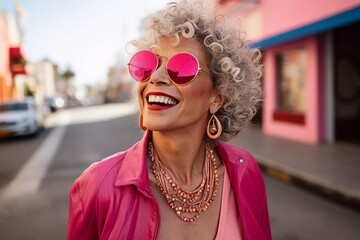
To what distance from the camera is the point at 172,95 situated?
1533 millimetres

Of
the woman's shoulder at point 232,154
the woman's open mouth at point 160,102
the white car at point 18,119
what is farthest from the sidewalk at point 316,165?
the white car at point 18,119

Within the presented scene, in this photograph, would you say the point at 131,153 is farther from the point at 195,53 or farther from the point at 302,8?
the point at 302,8

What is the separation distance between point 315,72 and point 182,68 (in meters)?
8.87

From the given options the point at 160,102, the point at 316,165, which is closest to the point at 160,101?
the point at 160,102

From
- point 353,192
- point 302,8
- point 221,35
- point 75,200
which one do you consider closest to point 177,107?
point 221,35

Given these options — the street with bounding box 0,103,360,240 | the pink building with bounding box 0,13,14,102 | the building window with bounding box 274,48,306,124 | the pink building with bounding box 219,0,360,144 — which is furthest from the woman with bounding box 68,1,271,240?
the pink building with bounding box 0,13,14,102

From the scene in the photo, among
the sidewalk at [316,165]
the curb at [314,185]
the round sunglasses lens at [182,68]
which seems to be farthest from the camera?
the sidewalk at [316,165]

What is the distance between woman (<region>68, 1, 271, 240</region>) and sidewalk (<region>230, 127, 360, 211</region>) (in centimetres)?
211

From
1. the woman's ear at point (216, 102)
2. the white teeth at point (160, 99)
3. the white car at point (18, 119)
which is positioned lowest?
the white car at point (18, 119)

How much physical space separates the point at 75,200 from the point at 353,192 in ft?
14.6

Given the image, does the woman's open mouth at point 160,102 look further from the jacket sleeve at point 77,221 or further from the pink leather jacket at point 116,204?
the jacket sleeve at point 77,221

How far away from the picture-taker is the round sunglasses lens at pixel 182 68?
151 cm

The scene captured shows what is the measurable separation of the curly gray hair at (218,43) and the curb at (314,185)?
12.1ft

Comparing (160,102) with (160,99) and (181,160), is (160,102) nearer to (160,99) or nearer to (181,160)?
(160,99)
